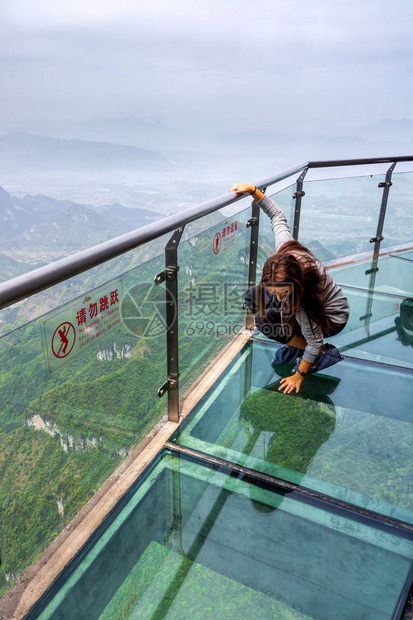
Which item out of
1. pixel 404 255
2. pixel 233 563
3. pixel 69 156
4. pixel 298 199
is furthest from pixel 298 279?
pixel 69 156

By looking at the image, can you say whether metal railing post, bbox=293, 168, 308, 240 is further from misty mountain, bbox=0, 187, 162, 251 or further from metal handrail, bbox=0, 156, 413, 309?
misty mountain, bbox=0, 187, 162, 251

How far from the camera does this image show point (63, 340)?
4.18 feet

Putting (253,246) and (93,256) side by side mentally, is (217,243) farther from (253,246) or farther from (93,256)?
(93,256)

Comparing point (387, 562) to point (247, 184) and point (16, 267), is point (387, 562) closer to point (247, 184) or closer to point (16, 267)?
point (247, 184)

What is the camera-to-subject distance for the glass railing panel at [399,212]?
4.15 meters

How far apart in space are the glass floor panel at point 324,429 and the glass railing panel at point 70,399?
41 cm

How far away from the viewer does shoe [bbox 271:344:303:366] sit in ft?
8.10

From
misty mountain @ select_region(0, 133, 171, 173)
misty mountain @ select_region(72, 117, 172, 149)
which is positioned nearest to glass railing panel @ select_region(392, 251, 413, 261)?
misty mountain @ select_region(0, 133, 171, 173)

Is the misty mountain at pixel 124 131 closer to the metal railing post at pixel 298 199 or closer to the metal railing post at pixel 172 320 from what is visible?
the metal railing post at pixel 298 199

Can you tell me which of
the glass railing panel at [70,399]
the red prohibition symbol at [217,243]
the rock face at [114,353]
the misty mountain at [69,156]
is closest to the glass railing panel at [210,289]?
the red prohibition symbol at [217,243]

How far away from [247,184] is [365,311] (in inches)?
59.0

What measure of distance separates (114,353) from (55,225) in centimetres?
9386

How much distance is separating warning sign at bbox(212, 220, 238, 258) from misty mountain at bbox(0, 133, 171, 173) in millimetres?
138606

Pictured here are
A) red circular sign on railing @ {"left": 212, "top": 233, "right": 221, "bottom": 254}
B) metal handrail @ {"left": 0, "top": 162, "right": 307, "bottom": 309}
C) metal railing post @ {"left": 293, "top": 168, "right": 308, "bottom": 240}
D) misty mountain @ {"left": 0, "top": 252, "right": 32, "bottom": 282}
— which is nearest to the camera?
metal handrail @ {"left": 0, "top": 162, "right": 307, "bottom": 309}
